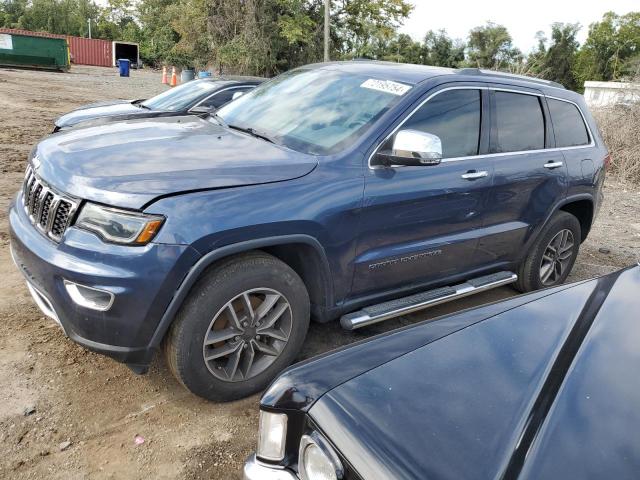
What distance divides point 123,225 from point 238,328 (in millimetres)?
826

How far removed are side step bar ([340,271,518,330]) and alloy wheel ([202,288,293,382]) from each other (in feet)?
1.49

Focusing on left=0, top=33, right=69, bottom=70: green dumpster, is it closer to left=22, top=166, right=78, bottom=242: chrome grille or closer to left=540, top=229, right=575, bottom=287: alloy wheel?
left=22, top=166, right=78, bottom=242: chrome grille

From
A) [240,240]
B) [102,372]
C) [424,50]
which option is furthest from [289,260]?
[424,50]

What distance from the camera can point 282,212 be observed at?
9.27ft

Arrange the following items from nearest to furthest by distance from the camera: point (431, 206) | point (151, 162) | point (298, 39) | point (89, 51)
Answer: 1. point (151, 162)
2. point (431, 206)
3. point (298, 39)
4. point (89, 51)

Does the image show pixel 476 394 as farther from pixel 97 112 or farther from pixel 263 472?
pixel 97 112

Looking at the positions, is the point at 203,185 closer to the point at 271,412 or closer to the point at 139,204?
the point at 139,204

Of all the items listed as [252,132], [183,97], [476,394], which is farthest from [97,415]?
[183,97]

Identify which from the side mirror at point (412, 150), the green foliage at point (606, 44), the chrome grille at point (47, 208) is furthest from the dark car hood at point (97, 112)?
the green foliage at point (606, 44)

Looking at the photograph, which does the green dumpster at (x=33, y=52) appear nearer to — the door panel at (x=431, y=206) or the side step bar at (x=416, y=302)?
the door panel at (x=431, y=206)

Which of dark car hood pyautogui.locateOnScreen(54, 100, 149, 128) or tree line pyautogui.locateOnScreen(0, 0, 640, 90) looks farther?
tree line pyautogui.locateOnScreen(0, 0, 640, 90)

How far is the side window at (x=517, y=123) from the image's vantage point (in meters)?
4.03

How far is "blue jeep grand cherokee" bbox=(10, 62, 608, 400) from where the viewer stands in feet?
8.36

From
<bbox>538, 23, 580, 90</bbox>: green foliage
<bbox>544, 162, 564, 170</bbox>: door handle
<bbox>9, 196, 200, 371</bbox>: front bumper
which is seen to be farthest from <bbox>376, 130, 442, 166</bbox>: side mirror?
<bbox>538, 23, 580, 90</bbox>: green foliage
